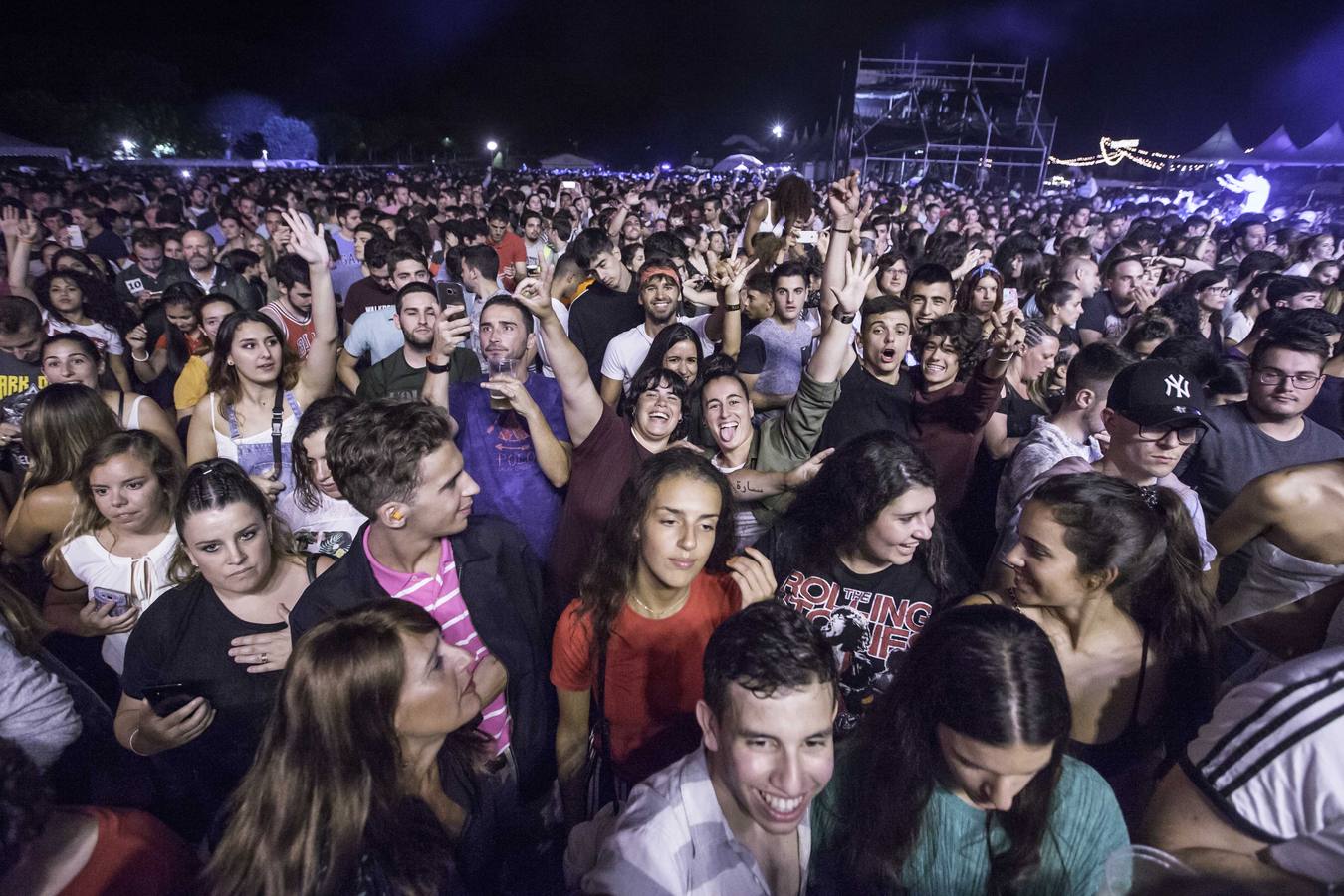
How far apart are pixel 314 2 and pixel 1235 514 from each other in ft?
258

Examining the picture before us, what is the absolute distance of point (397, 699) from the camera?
1.69 metres

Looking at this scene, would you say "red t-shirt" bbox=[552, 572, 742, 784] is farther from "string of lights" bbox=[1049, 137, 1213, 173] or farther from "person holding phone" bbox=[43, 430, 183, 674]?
"string of lights" bbox=[1049, 137, 1213, 173]

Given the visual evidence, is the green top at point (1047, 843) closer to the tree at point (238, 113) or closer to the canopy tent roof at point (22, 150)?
the canopy tent roof at point (22, 150)

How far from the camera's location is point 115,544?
2.72m

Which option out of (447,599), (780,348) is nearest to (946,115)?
(780,348)

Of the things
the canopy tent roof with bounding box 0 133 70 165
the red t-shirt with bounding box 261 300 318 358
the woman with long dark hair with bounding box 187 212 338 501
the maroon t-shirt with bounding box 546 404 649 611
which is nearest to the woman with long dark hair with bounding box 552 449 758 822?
the maroon t-shirt with bounding box 546 404 649 611

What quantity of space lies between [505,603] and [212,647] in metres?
0.94

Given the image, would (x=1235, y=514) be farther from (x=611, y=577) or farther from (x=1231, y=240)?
(x=1231, y=240)

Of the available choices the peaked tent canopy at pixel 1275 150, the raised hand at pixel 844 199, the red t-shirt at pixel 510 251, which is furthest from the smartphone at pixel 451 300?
the peaked tent canopy at pixel 1275 150

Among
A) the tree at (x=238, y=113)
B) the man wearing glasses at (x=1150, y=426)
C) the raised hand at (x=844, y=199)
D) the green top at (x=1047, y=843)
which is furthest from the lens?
the tree at (x=238, y=113)

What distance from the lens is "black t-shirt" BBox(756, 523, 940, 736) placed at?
7.68 ft

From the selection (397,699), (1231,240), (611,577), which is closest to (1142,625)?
(611,577)

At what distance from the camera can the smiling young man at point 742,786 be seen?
1.56 m

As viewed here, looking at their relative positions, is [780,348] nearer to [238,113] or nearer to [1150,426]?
[1150,426]
